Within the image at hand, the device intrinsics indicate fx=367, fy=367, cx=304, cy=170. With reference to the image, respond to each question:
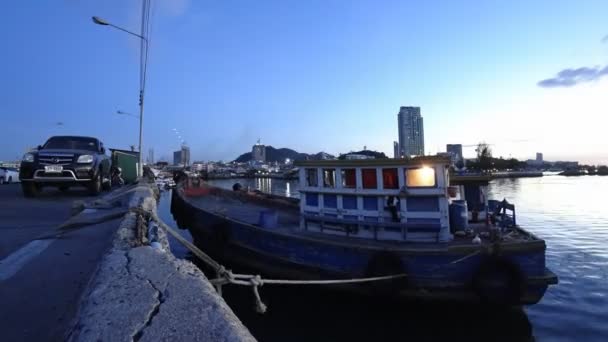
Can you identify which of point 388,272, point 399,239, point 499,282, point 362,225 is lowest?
point 499,282

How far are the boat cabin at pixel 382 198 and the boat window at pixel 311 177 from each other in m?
0.02

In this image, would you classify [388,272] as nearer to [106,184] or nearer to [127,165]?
[106,184]

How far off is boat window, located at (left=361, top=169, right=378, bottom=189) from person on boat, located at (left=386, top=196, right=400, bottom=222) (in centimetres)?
49

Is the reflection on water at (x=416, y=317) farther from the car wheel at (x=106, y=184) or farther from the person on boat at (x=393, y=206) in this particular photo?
the car wheel at (x=106, y=184)

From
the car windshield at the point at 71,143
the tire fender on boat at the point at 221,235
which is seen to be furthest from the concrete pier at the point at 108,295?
the car windshield at the point at 71,143

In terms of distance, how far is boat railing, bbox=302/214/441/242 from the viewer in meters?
9.12

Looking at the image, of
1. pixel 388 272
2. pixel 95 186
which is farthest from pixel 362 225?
pixel 95 186

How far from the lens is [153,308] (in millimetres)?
1814

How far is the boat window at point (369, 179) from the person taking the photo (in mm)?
9672

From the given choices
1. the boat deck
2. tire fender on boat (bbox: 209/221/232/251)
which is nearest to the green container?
the boat deck

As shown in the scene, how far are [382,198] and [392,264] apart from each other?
1777 millimetres

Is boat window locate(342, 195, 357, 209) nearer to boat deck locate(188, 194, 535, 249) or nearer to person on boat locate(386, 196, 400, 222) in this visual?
boat deck locate(188, 194, 535, 249)

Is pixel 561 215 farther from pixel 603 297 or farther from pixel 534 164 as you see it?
pixel 534 164

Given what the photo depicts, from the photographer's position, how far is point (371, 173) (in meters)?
9.73
